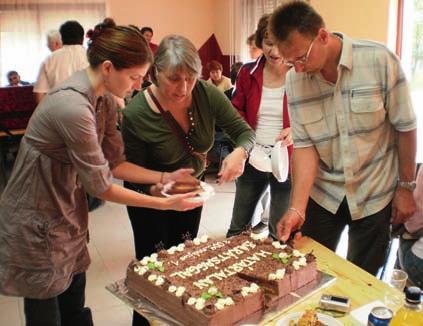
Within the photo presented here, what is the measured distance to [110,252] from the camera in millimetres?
3299

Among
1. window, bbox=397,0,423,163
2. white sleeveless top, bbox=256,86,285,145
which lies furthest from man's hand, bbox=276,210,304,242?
window, bbox=397,0,423,163

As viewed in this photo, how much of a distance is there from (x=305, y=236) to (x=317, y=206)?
→ 121mm

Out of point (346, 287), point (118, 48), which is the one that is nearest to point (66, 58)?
point (118, 48)

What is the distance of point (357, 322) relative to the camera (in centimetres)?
120

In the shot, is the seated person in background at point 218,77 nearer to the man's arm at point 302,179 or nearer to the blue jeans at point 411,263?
the blue jeans at point 411,263

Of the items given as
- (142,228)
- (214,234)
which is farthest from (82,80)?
(214,234)

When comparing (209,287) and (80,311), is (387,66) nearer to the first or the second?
(209,287)

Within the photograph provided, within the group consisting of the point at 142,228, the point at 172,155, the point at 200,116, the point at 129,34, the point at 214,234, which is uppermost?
the point at 129,34

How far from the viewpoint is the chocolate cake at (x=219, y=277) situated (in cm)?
122

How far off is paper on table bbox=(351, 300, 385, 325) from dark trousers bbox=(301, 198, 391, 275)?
467 millimetres

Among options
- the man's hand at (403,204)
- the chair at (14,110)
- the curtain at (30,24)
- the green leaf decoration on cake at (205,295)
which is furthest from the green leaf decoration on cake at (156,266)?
the curtain at (30,24)

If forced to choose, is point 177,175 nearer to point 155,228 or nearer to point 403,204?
point 155,228

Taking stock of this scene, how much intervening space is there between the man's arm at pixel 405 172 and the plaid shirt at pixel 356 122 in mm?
26

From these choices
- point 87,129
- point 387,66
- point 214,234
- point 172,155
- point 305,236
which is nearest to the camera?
point 87,129
